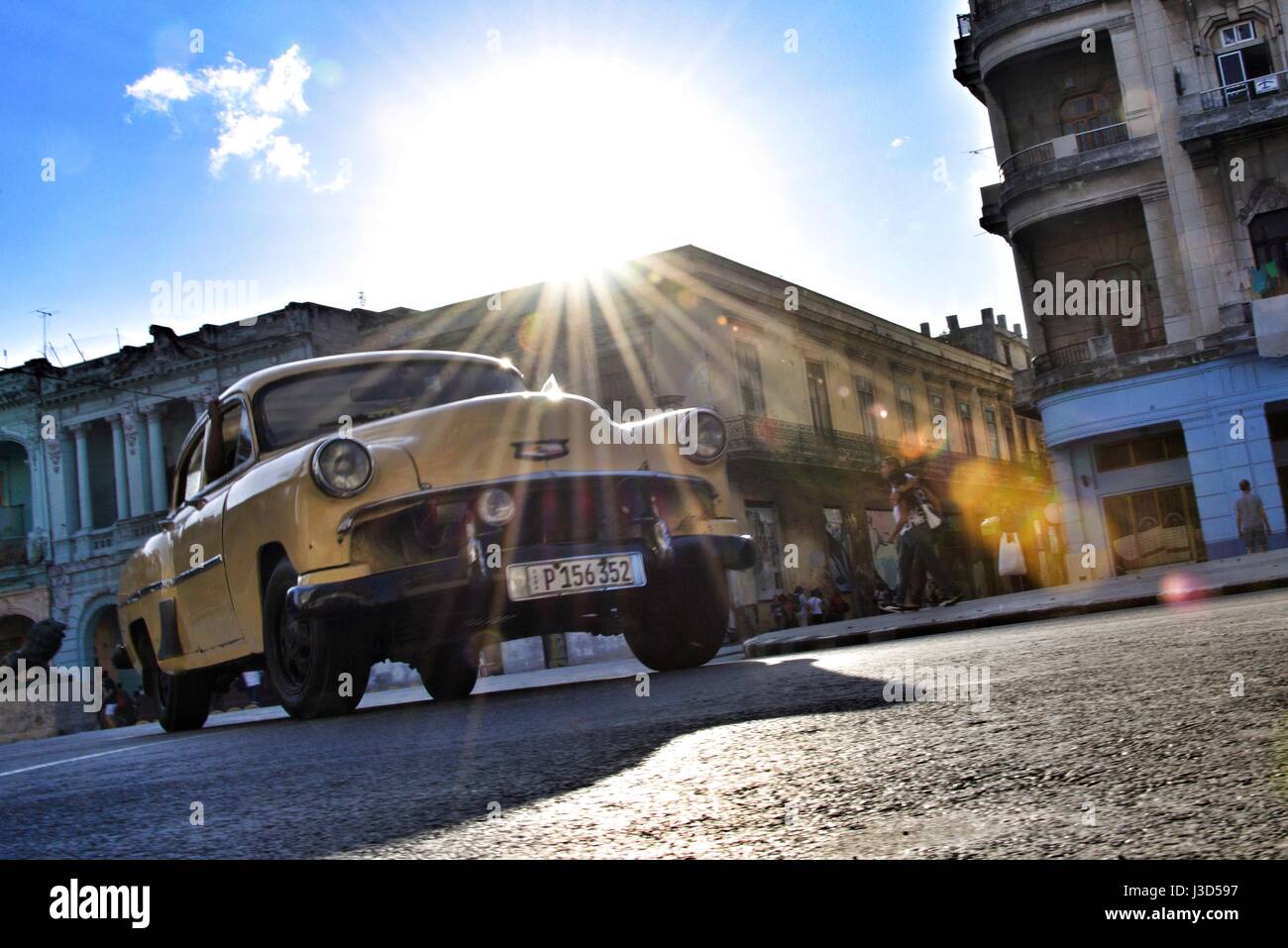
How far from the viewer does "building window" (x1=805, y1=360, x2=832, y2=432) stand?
114 ft

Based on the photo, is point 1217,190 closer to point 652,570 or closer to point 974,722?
point 652,570

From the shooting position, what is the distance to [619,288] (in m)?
31.2

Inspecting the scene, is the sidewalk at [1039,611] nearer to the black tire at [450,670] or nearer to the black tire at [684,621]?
the black tire at [684,621]

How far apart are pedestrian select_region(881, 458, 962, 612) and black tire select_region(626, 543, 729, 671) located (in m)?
5.77

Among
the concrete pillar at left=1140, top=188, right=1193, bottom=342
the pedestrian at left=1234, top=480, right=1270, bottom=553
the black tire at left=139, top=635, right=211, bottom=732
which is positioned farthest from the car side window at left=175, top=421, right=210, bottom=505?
the concrete pillar at left=1140, top=188, right=1193, bottom=342

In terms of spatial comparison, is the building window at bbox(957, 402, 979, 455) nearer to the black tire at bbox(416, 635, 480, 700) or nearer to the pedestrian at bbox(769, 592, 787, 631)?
the pedestrian at bbox(769, 592, 787, 631)

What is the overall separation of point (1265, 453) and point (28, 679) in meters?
19.8

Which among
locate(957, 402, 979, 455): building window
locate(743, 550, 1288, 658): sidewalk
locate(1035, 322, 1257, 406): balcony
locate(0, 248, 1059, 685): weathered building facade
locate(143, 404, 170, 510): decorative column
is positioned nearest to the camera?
locate(743, 550, 1288, 658): sidewalk

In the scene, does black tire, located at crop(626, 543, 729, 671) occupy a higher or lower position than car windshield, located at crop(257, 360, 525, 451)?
lower

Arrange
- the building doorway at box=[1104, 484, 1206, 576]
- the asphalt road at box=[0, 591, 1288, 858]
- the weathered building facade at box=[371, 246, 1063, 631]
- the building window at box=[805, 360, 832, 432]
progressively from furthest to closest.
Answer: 1. the building window at box=[805, 360, 832, 432]
2. the weathered building facade at box=[371, 246, 1063, 631]
3. the building doorway at box=[1104, 484, 1206, 576]
4. the asphalt road at box=[0, 591, 1288, 858]

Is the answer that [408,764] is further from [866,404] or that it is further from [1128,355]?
[866,404]

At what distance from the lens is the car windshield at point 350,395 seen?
23.5 ft

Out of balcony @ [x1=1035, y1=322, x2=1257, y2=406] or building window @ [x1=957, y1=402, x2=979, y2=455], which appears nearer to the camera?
balcony @ [x1=1035, y1=322, x2=1257, y2=406]
